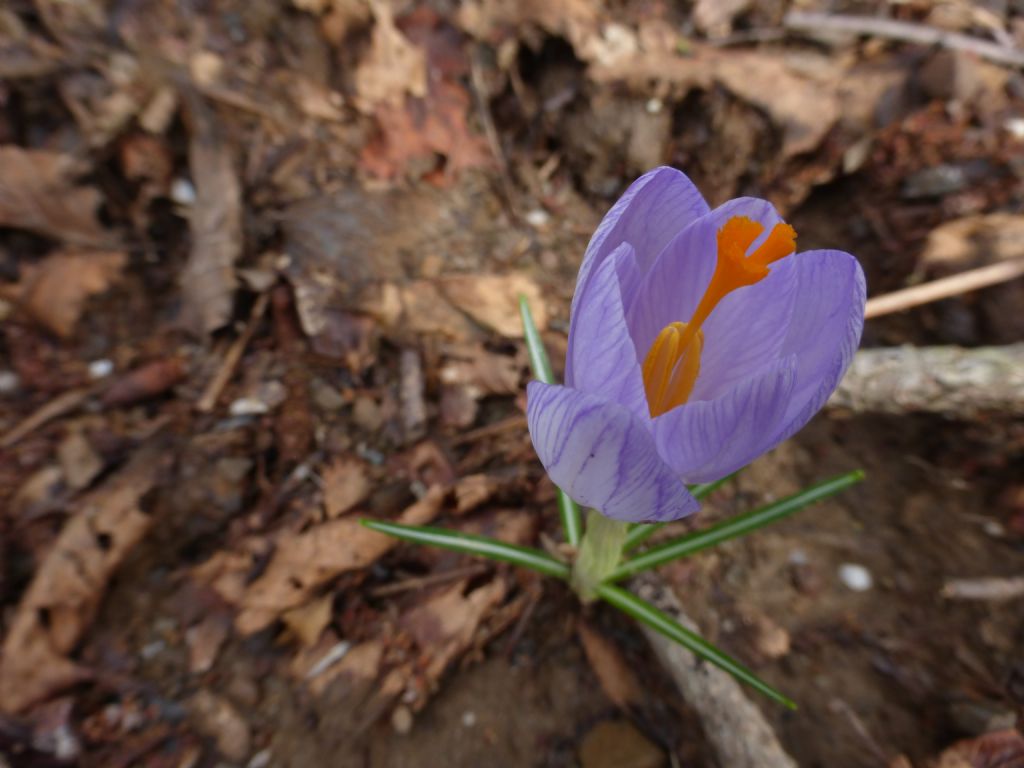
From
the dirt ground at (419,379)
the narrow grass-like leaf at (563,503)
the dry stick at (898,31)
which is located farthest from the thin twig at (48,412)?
the dry stick at (898,31)

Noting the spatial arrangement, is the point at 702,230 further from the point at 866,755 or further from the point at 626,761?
the point at 866,755

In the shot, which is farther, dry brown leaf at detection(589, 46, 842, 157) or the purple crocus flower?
dry brown leaf at detection(589, 46, 842, 157)

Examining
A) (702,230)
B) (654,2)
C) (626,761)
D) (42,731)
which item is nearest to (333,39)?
(654,2)

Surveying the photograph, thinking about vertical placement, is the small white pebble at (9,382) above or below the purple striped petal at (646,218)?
below

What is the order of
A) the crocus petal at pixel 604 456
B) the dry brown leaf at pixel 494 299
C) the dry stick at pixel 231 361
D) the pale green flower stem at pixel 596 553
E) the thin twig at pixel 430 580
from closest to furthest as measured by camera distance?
1. the crocus petal at pixel 604 456
2. the pale green flower stem at pixel 596 553
3. the thin twig at pixel 430 580
4. the dry stick at pixel 231 361
5. the dry brown leaf at pixel 494 299

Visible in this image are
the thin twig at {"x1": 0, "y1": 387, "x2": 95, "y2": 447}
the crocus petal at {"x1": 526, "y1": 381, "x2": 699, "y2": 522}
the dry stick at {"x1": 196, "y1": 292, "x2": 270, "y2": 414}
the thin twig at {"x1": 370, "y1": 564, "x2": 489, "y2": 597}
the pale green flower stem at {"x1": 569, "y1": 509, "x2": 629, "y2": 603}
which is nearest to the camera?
the crocus petal at {"x1": 526, "y1": 381, "x2": 699, "y2": 522}

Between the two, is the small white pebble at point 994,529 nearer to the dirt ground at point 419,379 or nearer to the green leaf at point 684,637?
the dirt ground at point 419,379

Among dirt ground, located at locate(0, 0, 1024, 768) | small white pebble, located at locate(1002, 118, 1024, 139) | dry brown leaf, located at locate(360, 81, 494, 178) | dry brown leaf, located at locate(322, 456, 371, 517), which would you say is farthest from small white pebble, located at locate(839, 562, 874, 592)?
small white pebble, located at locate(1002, 118, 1024, 139)

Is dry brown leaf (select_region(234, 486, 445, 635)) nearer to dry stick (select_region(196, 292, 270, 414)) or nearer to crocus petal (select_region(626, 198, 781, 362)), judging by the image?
dry stick (select_region(196, 292, 270, 414))
